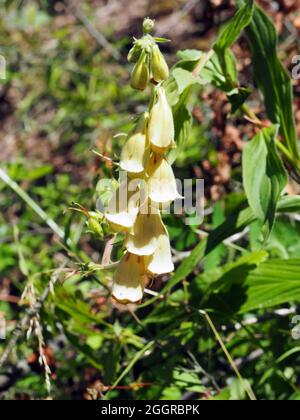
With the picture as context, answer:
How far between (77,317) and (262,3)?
1600 mm

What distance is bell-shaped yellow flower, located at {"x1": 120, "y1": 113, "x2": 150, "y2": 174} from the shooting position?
Result: 3.83ft

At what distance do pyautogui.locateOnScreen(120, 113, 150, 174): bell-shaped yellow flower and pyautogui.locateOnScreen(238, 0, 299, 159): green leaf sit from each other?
61cm

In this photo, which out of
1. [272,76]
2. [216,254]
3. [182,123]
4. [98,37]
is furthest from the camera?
[98,37]

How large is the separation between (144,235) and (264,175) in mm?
408

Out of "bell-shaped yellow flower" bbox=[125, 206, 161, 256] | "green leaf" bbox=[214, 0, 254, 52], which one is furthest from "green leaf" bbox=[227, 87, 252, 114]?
"bell-shaped yellow flower" bbox=[125, 206, 161, 256]

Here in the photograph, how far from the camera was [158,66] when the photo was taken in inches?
46.8

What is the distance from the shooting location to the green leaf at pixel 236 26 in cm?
146

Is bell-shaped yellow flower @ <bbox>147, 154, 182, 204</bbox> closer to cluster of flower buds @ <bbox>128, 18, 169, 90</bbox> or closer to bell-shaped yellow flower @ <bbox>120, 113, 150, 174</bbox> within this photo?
Result: bell-shaped yellow flower @ <bbox>120, 113, 150, 174</bbox>

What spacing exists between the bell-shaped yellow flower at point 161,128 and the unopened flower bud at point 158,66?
73 millimetres

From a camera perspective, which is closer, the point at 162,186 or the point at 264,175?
the point at 162,186

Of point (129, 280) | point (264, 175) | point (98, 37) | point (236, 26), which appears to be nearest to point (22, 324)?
point (129, 280)

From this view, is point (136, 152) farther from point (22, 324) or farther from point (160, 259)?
point (22, 324)

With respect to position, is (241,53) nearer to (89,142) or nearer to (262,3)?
(262,3)

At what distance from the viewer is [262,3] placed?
8.52ft
